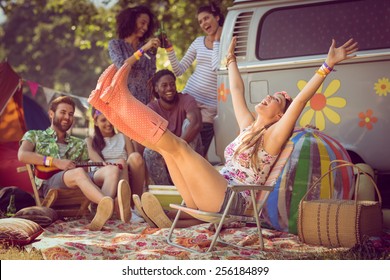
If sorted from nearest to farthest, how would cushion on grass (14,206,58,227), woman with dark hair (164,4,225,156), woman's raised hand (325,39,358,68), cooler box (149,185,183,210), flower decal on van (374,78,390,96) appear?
1. woman's raised hand (325,39,358,68)
2. cushion on grass (14,206,58,227)
3. flower decal on van (374,78,390,96)
4. cooler box (149,185,183,210)
5. woman with dark hair (164,4,225,156)

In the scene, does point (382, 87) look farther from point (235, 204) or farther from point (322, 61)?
point (235, 204)

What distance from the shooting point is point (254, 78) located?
6516 mm

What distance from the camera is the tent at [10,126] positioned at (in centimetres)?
746

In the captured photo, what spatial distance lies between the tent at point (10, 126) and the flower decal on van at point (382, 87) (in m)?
3.46

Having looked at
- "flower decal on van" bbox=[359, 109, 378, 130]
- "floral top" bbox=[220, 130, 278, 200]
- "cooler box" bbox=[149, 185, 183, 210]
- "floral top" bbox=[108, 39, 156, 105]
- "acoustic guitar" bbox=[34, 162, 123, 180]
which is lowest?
"cooler box" bbox=[149, 185, 183, 210]

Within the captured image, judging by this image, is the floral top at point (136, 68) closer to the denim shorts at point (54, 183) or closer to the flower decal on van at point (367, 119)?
the denim shorts at point (54, 183)

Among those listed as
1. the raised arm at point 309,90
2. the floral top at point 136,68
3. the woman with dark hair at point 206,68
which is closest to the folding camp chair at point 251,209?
the raised arm at point 309,90

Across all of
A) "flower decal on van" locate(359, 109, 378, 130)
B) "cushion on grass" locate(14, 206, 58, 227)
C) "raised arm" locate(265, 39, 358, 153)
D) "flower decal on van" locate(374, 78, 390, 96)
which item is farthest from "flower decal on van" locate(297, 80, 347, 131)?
"cushion on grass" locate(14, 206, 58, 227)

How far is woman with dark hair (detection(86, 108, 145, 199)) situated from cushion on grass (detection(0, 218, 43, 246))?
1356mm

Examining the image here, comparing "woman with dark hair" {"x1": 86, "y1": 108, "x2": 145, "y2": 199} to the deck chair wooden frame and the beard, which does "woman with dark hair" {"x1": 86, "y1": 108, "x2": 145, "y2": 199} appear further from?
the deck chair wooden frame

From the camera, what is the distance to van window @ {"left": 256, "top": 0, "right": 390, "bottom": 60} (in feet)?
20.0

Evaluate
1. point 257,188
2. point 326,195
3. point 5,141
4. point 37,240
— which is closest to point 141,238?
point 37,240

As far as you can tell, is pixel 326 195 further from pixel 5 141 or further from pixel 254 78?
pixel 5 141

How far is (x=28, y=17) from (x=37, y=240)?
24910 millimetres
